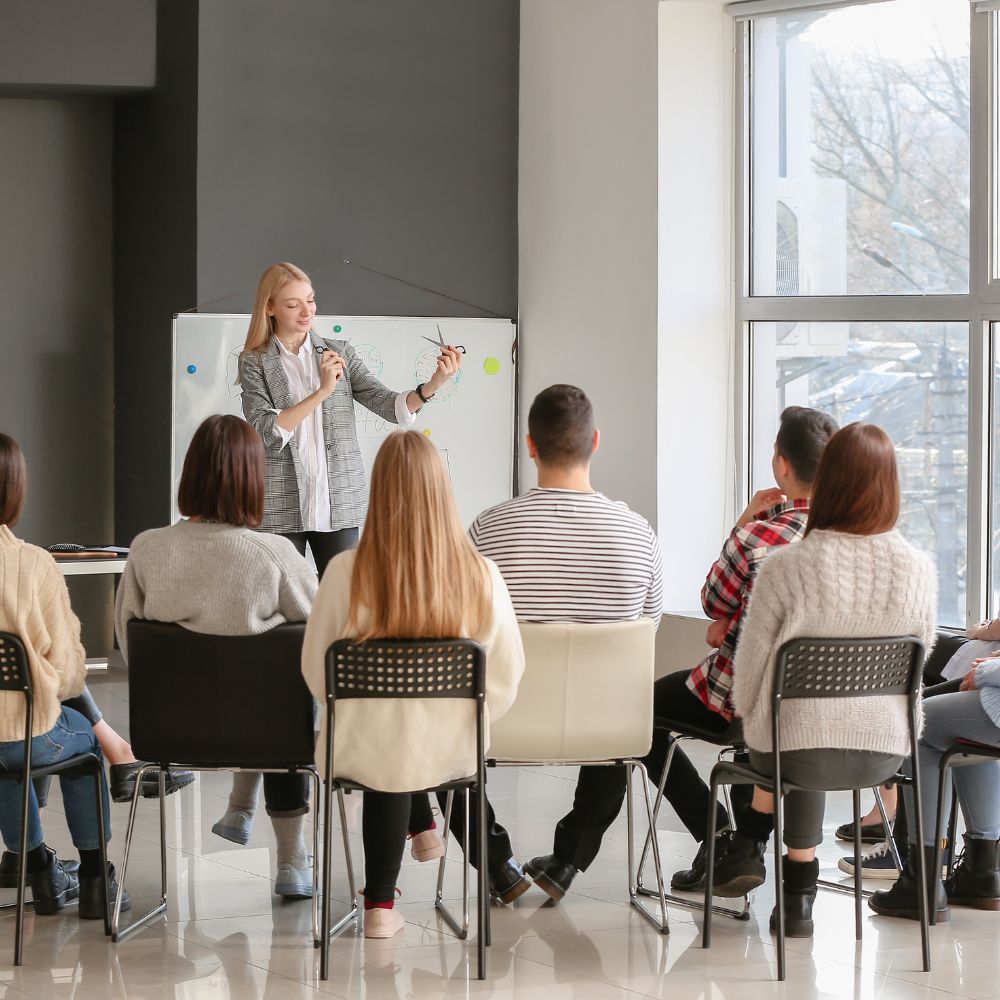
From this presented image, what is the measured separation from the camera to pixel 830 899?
12.6 feet

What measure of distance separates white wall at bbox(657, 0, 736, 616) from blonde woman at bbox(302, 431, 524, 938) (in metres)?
3.40

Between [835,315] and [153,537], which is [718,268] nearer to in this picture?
[835,315]

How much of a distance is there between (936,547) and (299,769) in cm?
332

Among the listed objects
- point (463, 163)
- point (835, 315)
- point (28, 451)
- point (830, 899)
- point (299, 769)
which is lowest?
point (830, 899)

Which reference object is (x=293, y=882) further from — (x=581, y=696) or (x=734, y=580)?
(x=734, y=580)

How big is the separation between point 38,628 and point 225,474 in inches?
20.7

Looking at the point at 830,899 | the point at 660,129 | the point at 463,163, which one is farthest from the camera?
the point at 463,163

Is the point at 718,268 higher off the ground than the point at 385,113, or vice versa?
the point at 385,113

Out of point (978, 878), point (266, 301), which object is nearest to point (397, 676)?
point (978, 878)

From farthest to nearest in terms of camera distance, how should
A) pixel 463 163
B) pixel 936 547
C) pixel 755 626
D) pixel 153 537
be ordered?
pixel 463 163, pixel 936 547, pixel 153 537, pixel 755 626

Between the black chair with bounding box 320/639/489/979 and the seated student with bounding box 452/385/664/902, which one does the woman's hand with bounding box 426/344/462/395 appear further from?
the black chair with bounding box 320/639/489/979

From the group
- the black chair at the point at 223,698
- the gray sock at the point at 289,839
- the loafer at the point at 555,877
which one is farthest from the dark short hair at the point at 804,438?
the gray sock at the point at 289,839

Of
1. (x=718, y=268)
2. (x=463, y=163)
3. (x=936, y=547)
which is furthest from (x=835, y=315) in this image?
(x=463, y=163)

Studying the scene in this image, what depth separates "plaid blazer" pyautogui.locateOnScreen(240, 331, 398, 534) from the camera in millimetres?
4695
